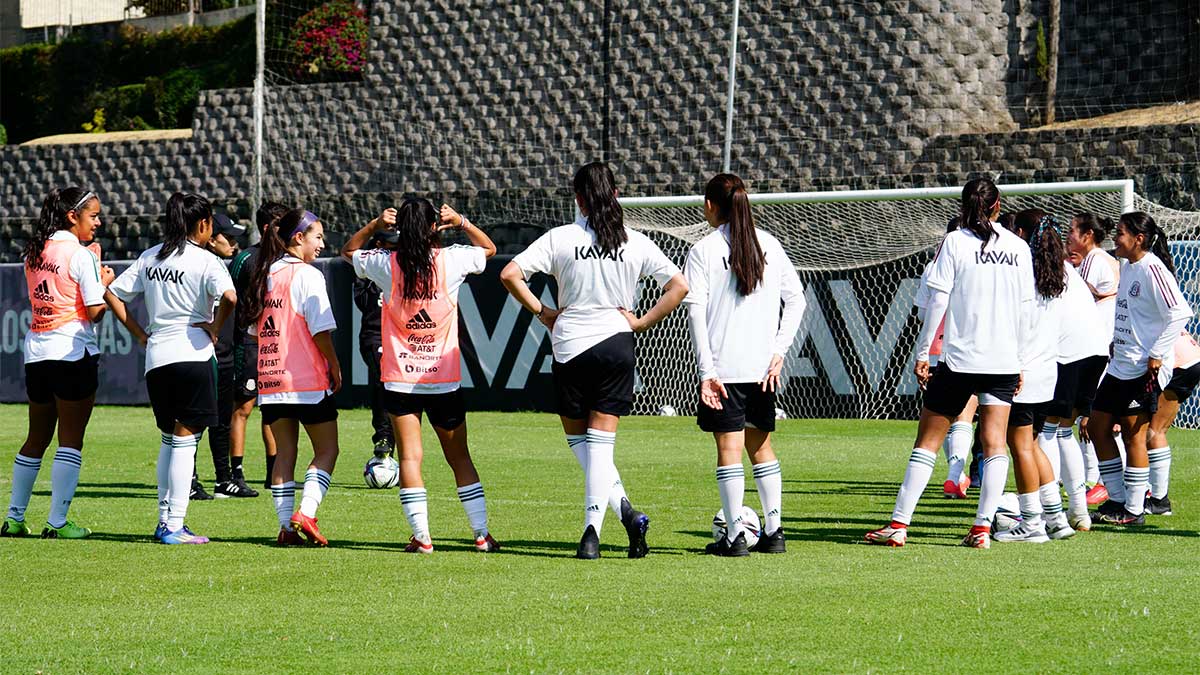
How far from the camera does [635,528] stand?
8.24 m

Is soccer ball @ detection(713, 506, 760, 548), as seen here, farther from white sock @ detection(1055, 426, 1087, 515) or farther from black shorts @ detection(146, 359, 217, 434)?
black shorts @ detection(146, 359, 217, 434)

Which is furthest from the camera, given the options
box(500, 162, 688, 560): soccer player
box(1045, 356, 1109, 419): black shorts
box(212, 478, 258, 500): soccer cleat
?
box(212, 478, 258, 500): soccer cleat

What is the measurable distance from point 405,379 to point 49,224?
2.48 metres

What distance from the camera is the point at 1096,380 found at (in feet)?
32.1

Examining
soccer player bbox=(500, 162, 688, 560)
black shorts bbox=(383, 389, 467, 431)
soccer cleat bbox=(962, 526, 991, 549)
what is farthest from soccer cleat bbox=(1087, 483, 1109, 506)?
black shorts bbox=(383, 389, 467, 431)

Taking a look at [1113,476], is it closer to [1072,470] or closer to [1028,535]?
[1072,470]

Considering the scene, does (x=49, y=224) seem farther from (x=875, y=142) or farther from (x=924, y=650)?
(x=875, y=142)

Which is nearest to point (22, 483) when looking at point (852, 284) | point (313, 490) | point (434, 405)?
point (313, 490)

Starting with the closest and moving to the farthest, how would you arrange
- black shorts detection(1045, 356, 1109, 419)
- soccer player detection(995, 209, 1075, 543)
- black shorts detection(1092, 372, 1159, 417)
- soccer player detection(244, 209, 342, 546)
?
soccer player detection(995, 209, 1075, 543)
soccer player detection(244, 209, 342, 546)
black shorts detection(1045, 356, 1109, 419)
black shorts detection(1092, 372, 1159, 417)

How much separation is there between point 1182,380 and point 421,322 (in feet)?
16.8

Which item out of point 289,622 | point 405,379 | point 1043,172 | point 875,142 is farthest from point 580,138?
point 289,622

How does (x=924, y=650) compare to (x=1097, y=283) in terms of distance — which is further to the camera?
(x=1097, y=283)

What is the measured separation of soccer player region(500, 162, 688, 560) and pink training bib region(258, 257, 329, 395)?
1374mm

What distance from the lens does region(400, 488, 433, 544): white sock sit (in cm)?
858
